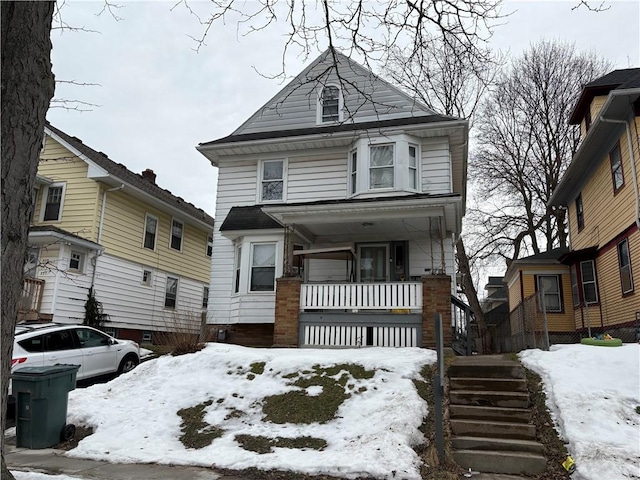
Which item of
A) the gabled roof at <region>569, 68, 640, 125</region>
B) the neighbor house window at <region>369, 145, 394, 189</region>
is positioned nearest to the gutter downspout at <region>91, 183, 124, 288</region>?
the neighbor house window at <region>369, 145, 394, 189</region>

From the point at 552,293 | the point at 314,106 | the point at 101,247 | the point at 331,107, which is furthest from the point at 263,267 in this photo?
the point at 552,293

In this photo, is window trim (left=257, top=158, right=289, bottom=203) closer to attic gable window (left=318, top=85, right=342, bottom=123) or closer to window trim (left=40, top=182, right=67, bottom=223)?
attic gable window (left=318, top=85, right=342, bottom=123)

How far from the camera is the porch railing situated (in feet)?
47.1

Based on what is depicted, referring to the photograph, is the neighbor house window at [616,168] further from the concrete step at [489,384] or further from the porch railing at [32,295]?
the porch railing at [32,295]

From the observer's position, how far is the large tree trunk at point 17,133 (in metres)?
3.00

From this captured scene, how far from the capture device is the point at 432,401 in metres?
7.12

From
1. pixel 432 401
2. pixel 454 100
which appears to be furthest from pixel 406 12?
pixel 454 100

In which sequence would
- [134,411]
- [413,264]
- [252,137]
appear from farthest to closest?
[252,137] → [413,264] → [134,411]

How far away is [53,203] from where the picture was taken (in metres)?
17.5

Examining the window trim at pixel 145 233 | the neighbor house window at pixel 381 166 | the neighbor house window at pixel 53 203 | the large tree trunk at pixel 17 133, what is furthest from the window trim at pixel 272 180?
the large tree trunk at pixel 17 133

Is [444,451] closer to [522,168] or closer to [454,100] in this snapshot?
[454,100]

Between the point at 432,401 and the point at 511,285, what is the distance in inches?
794

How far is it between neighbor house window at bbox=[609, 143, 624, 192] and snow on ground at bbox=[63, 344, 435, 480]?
29.1 feet

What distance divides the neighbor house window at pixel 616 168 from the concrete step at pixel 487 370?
898 centimetres
